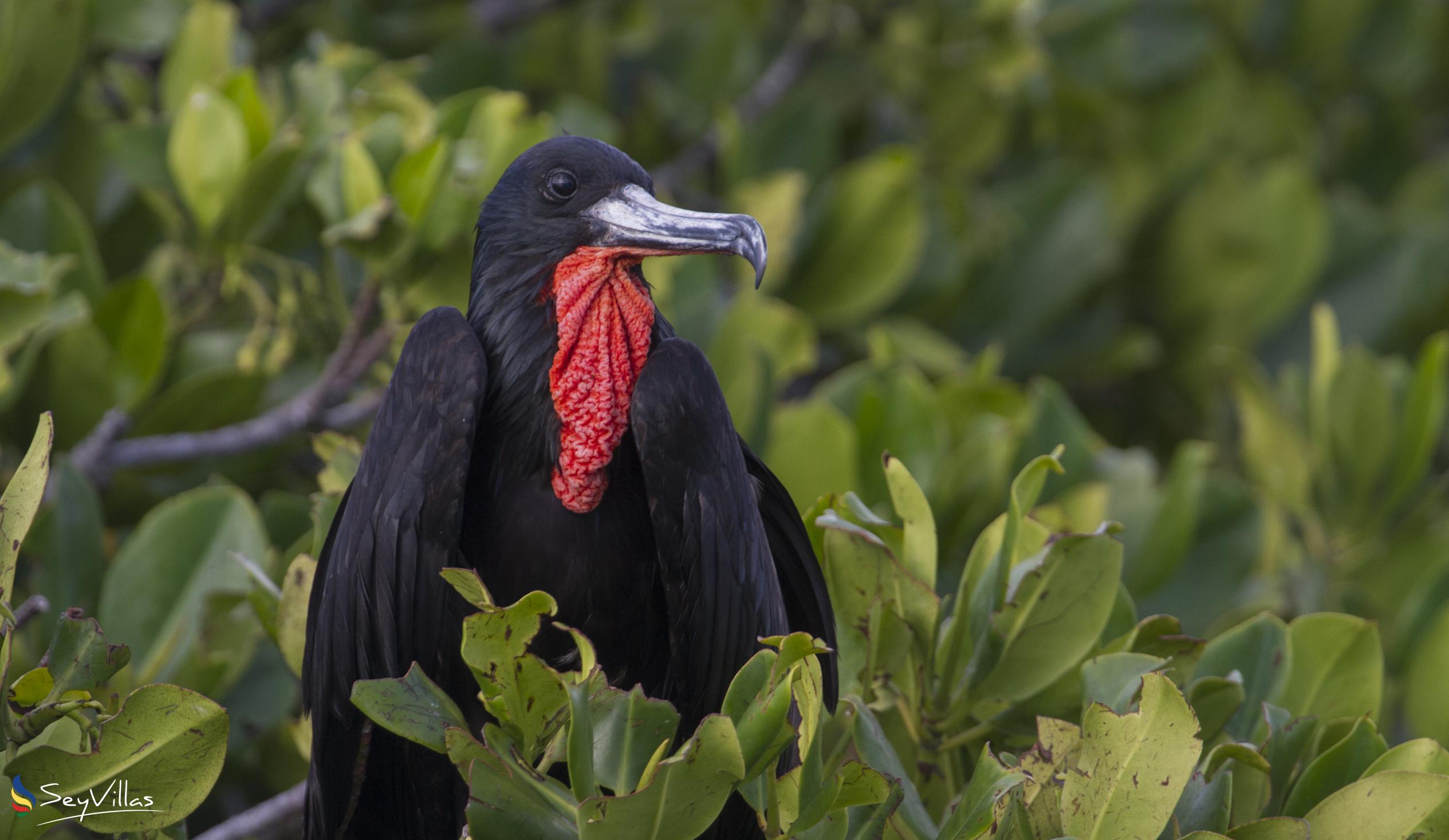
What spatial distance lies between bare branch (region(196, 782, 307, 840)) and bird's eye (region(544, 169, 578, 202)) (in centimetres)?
85

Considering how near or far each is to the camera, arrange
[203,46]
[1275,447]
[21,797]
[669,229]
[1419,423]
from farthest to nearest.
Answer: [1275,447]
[1419,423]
[203,46]
[669,229]
[21,797]

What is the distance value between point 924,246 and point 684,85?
0.77 metres

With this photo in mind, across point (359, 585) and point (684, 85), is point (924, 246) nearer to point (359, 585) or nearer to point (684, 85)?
point (684, 85)

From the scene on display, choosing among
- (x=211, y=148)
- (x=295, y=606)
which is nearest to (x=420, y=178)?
(x=211, y=148)

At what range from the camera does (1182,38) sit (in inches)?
162

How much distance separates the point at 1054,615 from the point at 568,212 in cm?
82

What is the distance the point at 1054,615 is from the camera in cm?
176

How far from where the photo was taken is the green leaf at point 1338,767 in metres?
1.70

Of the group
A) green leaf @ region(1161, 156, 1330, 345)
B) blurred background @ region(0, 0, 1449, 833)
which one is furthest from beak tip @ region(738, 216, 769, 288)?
green leaf @ region(1161, 156, 1330, 345)

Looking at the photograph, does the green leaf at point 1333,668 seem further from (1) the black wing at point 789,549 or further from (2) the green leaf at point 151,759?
(2) the green leaf at point 151,759

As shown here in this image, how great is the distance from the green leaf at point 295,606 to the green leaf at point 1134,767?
99 centimetres

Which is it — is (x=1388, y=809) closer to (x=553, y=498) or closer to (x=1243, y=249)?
(x=553, y=498)

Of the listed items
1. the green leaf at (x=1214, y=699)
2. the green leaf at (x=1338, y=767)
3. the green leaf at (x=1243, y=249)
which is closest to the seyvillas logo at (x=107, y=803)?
the green leaf at (x=1214, y=699)

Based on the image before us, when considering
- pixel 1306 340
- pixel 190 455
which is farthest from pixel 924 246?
pixel 190 455
